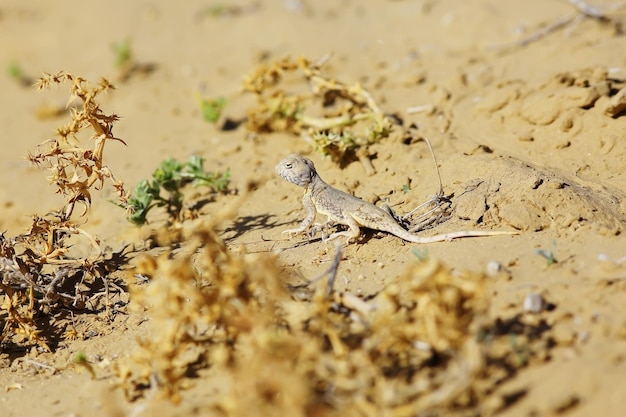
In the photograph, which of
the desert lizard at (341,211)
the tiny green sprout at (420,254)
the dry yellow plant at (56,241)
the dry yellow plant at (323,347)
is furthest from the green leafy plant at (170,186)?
the tiny green sprout at (420,254)

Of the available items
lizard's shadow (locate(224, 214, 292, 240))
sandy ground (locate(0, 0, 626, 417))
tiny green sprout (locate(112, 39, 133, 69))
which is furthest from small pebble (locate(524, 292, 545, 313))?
tiny green sprout (locate(112, 39, 133, 69))

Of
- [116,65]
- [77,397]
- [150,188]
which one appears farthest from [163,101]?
[77,397]

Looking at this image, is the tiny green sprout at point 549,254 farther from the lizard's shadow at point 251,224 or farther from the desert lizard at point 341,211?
the lizard's shadow at point 251,224

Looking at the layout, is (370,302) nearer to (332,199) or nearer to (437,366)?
(437,366)

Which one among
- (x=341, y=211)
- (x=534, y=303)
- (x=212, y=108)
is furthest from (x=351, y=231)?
(x=212, y=108)

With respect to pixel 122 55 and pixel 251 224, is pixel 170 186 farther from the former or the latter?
pixel 122 55

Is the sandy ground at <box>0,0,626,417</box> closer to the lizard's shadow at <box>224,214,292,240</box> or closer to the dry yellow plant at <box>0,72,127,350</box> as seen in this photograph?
the lizard's shadow at <box>224,214,292,240</box>
